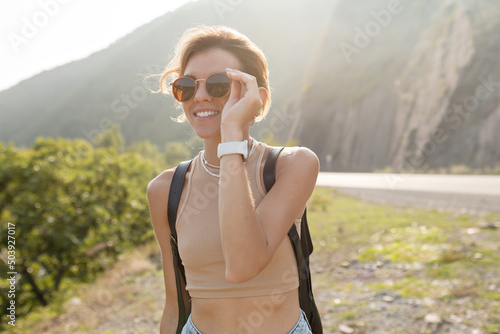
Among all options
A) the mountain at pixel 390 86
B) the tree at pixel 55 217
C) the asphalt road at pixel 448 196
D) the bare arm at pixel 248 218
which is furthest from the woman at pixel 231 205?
the asphalt road at pixel 448 196

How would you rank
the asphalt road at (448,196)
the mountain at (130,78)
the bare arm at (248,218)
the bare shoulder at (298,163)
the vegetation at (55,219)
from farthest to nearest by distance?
1. the mountain at (130,78)
2. the asphalt road at (448,196)
3. the vegetation at (55,219)
4. the bare shoulder at (298,163)
5. the bare arm at (248,218)

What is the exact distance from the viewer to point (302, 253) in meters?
1.62

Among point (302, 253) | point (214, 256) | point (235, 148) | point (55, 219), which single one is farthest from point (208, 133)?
point (55, 219)

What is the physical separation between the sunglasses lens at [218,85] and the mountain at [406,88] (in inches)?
919

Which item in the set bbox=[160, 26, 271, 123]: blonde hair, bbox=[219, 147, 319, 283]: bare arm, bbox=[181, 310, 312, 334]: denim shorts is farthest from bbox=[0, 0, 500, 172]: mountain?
bbox=[181, 310, 312, 334]: denim shorts

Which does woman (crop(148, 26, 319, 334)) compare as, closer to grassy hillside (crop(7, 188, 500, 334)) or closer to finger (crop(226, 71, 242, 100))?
finger (crop(226, 71, 242, 100))

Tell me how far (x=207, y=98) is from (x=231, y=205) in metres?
0.58

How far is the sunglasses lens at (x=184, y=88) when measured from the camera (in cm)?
164

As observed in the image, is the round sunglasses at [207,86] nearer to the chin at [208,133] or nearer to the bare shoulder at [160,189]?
the chin at [208,133]

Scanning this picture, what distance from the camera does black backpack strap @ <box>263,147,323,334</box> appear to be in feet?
4.88

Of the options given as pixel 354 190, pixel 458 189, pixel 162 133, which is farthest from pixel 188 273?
pixel 162 133

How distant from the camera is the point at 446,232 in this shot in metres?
6.95

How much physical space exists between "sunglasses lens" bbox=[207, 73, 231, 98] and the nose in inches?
0.8

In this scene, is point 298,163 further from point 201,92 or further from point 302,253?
point 201,92
